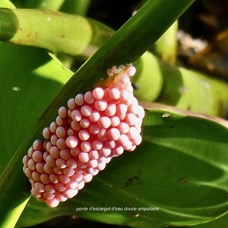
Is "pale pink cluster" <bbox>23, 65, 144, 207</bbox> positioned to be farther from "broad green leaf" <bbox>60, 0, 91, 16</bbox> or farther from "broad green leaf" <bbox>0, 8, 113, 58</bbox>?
"broad green leaf" <bbox>60, 0, 91, 16</bbox>

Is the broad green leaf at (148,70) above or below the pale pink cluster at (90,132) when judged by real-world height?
below

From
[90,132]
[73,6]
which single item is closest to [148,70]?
[73,6]

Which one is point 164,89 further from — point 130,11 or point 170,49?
point 130,11

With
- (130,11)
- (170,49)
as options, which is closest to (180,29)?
(130,11)

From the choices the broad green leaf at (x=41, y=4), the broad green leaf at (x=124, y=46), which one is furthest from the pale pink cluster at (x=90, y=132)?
the broad green leaf at (x=41, y=4)

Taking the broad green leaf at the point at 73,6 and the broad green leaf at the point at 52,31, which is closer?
the broad green leaf at the point at 52,31

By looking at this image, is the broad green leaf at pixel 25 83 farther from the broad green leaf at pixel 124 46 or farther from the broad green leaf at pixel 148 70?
the broad green leaf at pixel 124 46
